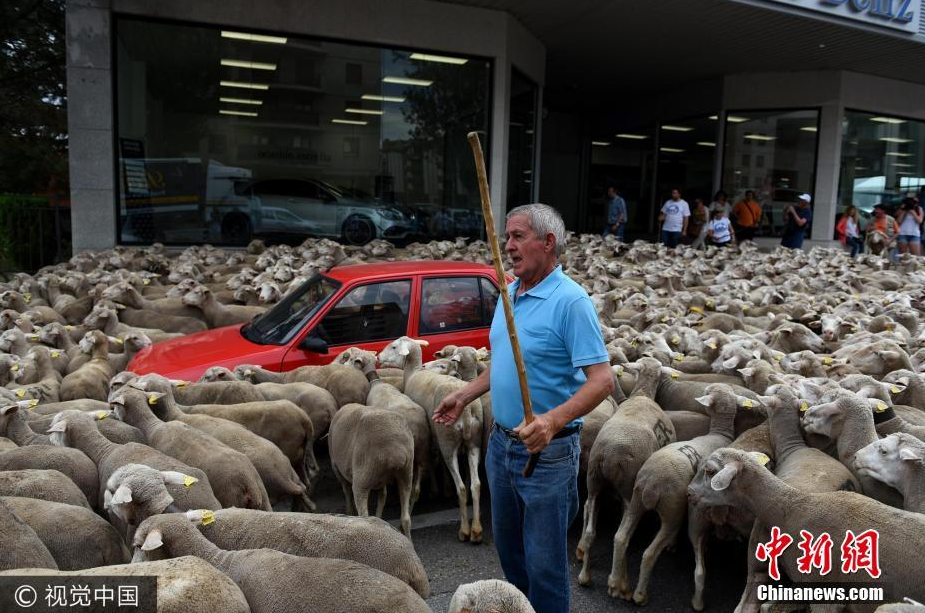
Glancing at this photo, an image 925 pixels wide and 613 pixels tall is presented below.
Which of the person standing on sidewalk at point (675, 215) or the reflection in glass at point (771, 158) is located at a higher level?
the reflection in glass at point (771, 158)

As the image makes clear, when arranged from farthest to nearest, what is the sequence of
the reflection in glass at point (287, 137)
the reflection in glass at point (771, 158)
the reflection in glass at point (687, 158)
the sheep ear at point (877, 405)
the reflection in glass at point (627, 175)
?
1. the reflection in glass at point (627, 175)
2. the reflection in glass at point (687, 158)
3. the reflection in glass at point (771, 158)
4. the reflection in glass at point (287, 137)
5. the sheep ear at point (877, 405)

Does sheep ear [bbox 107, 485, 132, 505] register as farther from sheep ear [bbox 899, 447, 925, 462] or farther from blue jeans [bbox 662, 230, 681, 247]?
blue jeans [bbox 662, 230, 681, 247]

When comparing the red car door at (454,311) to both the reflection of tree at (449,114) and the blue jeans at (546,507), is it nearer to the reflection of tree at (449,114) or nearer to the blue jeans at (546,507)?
the blue jeans at (546,507)

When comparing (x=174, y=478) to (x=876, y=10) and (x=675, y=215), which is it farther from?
(x=876, y=10)

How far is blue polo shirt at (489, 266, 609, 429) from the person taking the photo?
3064 mm

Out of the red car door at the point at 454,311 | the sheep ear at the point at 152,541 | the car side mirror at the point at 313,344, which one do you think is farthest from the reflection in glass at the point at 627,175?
the sheep ear at the point at 152,541

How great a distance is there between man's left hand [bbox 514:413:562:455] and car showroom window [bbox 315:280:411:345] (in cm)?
415

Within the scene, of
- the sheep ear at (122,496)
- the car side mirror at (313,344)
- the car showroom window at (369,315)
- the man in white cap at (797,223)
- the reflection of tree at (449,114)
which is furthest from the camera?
the man in white cap at (797,223)

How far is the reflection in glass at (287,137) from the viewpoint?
51.0 ft

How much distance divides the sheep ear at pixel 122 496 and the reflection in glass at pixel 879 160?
24.8m

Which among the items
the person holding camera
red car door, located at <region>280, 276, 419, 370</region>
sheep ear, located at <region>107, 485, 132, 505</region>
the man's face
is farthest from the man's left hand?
the person holding camera

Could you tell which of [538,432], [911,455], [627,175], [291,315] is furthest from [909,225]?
[538,432]

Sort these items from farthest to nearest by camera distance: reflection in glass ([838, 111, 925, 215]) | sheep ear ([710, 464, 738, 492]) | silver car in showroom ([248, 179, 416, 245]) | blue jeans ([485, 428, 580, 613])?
1. reflection in glass ([838, 111, 925, 215])
2. silver car in showroom ([248, 179, 416, 245])
3. sheep ear ([710, 464, 738, 492])
4. blue jeans ([485, 428, 580, 613])

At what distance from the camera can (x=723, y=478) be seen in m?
4.02
